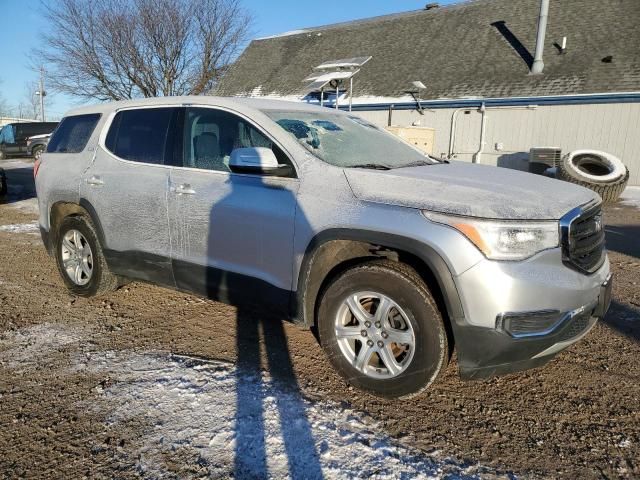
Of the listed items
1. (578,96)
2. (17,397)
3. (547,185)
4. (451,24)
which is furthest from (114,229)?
(451,24)

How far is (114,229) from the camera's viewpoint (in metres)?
4.06

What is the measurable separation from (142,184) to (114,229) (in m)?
0.56

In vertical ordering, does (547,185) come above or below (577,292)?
above

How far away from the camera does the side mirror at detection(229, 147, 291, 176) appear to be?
306cm

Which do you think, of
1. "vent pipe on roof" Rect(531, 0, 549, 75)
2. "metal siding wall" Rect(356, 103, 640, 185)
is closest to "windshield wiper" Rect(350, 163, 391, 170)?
"metal siding wall" Rect(356, 103, 640, 185)

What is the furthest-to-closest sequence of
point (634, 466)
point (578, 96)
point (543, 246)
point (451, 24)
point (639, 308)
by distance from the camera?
point (451, 24)
point (578, 96)
point (639, 308)
point (543, 246)
point (634, 466)

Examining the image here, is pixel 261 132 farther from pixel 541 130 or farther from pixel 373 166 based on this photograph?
pixel 541 130

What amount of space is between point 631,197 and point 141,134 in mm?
13217

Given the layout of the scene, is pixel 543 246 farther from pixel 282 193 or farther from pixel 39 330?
pixel 39 330

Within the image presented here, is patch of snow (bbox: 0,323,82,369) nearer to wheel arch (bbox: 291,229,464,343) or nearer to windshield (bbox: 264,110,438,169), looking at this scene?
wheel arch (bbox: 291,229,464,343)

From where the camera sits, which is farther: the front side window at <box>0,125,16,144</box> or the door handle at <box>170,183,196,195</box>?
the front side window at <box>0,125,16,144</box>

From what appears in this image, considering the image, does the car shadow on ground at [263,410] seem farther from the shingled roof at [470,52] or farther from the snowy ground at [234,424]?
the shingled roof at [470,52]

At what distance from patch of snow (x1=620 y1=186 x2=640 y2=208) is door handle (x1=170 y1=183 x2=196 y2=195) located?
37.7 feet

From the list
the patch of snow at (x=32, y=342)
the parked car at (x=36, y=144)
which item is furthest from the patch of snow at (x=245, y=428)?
the parked car at (x=36, y=144)
